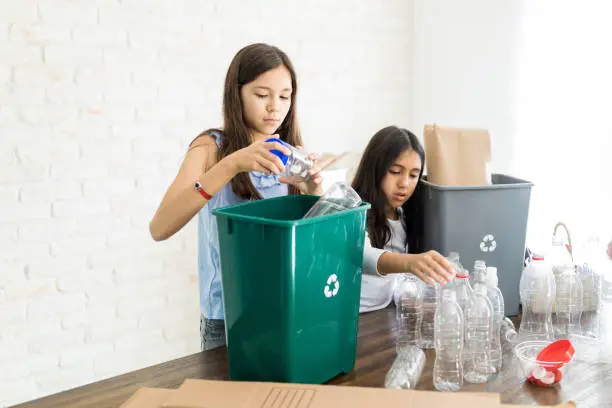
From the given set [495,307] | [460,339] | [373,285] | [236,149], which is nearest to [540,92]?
[373,285]

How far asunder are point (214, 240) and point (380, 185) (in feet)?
1.81

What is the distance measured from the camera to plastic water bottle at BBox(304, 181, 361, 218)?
129 cm

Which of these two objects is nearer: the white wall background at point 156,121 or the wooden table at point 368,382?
the wooden table at point 368,382

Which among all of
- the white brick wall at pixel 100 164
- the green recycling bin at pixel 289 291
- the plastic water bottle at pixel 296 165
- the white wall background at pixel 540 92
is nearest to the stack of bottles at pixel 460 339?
the green recycling bin at pixel 289 291

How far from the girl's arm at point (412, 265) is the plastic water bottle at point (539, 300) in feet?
0.93

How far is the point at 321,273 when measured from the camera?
3.96 feet

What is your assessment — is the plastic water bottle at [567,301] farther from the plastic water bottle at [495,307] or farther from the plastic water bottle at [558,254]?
the plastic water bottle at [495,307]

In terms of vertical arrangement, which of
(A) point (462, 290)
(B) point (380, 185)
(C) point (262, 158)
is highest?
(C) point (262, 158)

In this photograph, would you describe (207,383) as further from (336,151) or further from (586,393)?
(336,151)

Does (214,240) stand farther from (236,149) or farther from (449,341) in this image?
(449,341)

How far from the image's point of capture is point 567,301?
63.6 inches

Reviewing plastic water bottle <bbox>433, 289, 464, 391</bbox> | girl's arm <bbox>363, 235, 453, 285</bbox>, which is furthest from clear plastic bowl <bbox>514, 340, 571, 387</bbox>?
girl's arm <bbox>363, 235, 453, 285</bbox>

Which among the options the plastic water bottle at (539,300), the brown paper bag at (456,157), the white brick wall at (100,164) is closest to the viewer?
the plastic water bottle at (539,300)

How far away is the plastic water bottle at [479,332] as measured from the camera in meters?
1.35
